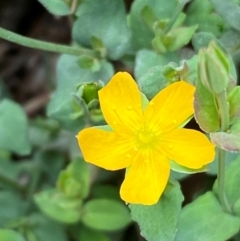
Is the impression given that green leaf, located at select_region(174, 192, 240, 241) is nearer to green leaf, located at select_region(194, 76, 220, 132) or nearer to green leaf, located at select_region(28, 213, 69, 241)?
green leaf, located at select_region(194, 76, 220, 132)

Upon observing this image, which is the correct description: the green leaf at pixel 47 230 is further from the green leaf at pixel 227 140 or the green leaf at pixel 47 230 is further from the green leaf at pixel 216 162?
the green leaf at pixel 227 140

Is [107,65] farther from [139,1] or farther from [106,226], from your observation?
[106,226]

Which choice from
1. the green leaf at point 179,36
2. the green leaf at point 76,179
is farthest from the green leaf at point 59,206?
the green leaf at point 179,36

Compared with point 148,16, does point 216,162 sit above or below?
below

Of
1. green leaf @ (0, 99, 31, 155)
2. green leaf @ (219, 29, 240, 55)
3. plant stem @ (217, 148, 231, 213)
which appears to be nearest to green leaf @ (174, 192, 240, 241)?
plant stem @ (217, 148, 231, 213)

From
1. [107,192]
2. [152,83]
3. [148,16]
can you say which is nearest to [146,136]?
[152,83]

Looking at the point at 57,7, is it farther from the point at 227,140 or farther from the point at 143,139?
the point at 227,140

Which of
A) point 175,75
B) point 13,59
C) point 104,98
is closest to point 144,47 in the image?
point 175,75
